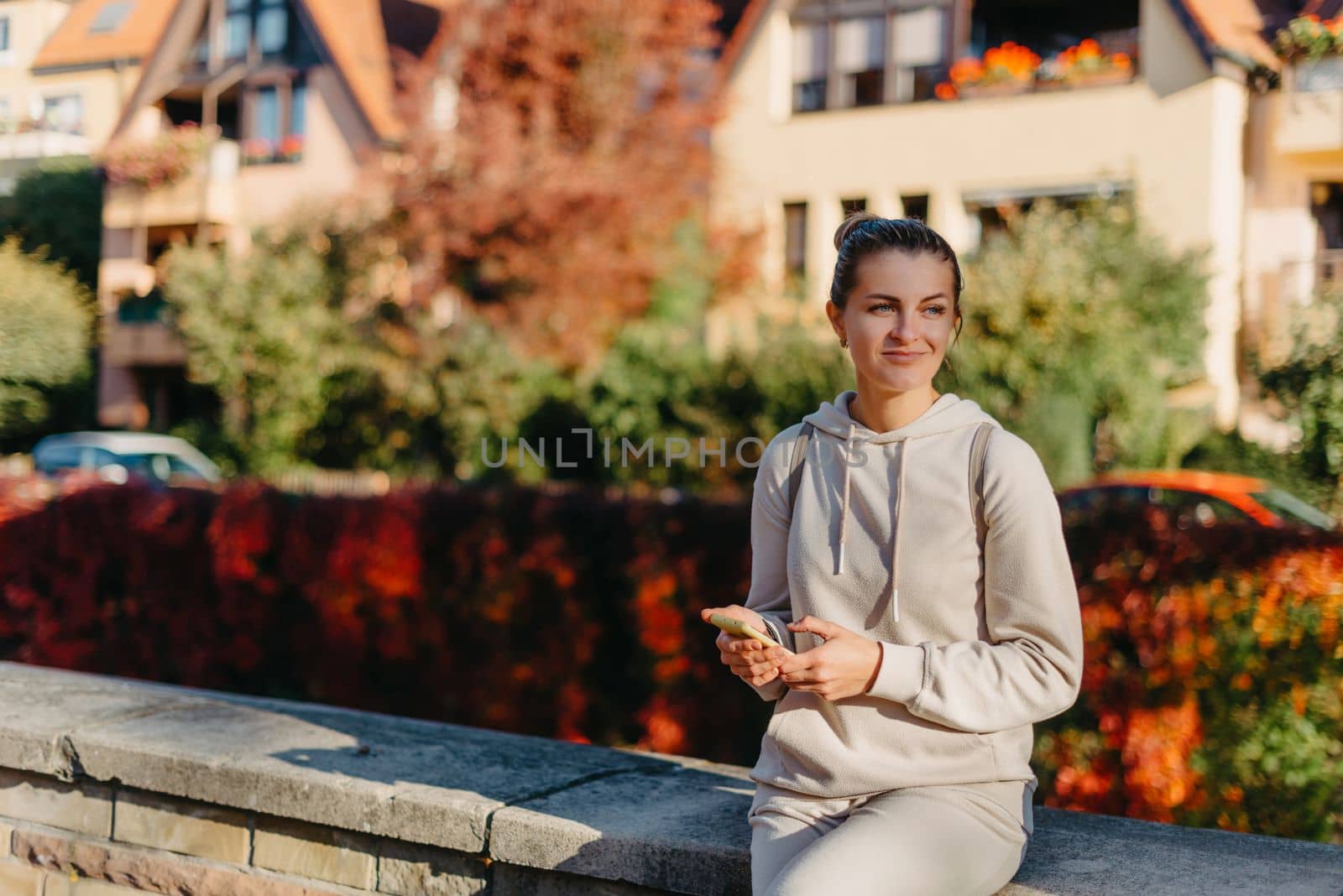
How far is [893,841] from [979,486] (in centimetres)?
65

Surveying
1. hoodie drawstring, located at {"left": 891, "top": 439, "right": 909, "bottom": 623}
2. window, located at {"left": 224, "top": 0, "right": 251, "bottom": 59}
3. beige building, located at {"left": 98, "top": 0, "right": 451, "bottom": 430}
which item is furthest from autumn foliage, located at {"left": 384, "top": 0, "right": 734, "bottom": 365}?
hoodie drawstring, located at {"left": 891, "top": 439, "right": 909, "bottom": 623}

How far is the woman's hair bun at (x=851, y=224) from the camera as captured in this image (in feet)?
8.69

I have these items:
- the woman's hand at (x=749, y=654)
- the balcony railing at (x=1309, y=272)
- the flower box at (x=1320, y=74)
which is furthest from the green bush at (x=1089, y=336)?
the woman's hand at (x=749, y=654)

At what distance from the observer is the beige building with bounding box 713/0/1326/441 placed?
1430 cm

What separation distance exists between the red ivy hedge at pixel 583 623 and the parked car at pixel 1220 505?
12 cm

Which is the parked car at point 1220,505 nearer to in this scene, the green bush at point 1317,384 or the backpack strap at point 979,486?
the green bush at point 1317,384

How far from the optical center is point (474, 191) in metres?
18.3

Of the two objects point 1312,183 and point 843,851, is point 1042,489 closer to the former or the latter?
point 843,851

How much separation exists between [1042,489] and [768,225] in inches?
754

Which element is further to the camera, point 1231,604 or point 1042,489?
point 1231,604

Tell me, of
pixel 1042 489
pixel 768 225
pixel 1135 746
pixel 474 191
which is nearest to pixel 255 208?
pixel 474 191

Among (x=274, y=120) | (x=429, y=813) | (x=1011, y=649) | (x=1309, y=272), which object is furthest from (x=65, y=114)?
(x=1309, y=272)

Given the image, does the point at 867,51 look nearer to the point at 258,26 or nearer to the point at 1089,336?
the point at 1089,336

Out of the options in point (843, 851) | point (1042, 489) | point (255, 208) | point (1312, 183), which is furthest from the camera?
point (255, 208)
